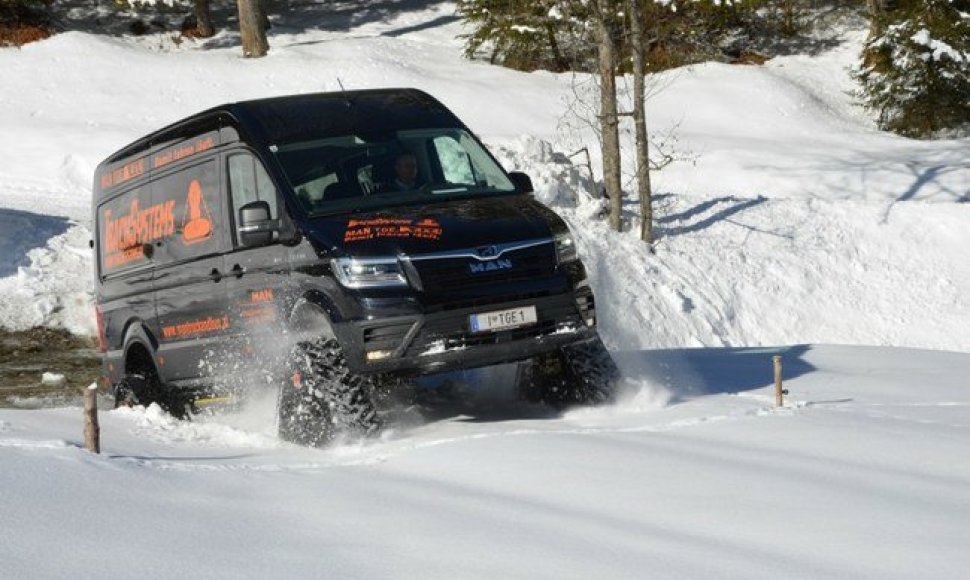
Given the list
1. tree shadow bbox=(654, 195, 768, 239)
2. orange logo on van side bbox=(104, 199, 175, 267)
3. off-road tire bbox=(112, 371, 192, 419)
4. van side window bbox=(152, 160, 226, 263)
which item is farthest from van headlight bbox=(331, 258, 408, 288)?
tree shadow bbox=(654, 195, 768, 239)

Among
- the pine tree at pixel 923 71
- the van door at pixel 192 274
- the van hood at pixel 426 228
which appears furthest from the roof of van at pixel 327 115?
the pine tree at pixel 923 71

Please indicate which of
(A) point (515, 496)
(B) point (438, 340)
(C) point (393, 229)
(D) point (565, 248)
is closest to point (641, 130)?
(D) point (565, 248)

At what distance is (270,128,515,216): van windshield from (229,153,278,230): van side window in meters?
0.16

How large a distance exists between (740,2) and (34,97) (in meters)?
16.3

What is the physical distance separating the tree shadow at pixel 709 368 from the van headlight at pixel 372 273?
2.36m

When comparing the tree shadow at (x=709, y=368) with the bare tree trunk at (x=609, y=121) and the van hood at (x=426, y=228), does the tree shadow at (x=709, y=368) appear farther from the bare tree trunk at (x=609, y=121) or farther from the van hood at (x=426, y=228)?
the bare tree trunk at (x=609, y=121)

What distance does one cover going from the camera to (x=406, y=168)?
31.5 feet

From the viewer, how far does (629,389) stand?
9836 millimetres

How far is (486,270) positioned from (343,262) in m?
0.84

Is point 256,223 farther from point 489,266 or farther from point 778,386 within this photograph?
point 778,386

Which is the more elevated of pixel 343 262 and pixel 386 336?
pixel 343 262

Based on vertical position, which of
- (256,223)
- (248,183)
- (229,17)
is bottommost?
(256,223)

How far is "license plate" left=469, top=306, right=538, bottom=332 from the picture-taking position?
343 inches

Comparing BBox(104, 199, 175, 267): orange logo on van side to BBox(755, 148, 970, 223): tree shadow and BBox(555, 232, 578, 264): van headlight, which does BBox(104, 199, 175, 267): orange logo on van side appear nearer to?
BBox(555, 232, 578, 264): van headlight
